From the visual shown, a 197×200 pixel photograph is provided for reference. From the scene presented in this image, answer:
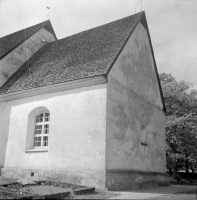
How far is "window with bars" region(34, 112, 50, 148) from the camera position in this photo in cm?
1410

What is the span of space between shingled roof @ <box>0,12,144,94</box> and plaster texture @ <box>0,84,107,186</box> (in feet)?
2.88

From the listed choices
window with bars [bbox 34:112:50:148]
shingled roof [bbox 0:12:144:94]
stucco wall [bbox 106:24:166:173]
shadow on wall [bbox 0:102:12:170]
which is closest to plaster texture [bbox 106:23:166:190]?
stucco wall [bbox 106:24:166:173]

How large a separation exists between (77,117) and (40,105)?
9.00ft

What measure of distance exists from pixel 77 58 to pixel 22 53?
235 inches

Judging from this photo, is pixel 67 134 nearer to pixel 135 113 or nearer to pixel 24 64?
pixel 135 113

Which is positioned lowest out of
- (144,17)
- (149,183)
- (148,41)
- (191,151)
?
(149,183)

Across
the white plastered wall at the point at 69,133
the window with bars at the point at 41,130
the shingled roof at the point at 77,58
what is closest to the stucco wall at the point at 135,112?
the white plastered wall at the point at 69,133

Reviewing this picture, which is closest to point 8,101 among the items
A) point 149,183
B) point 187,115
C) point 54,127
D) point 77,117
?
point 54,127

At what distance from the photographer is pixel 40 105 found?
1427 centimetres

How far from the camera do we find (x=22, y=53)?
19125 millimetres

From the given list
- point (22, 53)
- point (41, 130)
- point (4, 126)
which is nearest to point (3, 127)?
point (4, 126)

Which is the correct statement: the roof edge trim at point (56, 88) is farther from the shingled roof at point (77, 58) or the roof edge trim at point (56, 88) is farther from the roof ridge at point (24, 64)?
the roof ridge at point (24, 64)

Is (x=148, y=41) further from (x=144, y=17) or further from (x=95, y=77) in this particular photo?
(x=95, y=77)

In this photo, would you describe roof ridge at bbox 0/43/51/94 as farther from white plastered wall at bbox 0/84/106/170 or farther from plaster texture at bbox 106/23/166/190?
plaster texture at bbox 106/23/166/190
